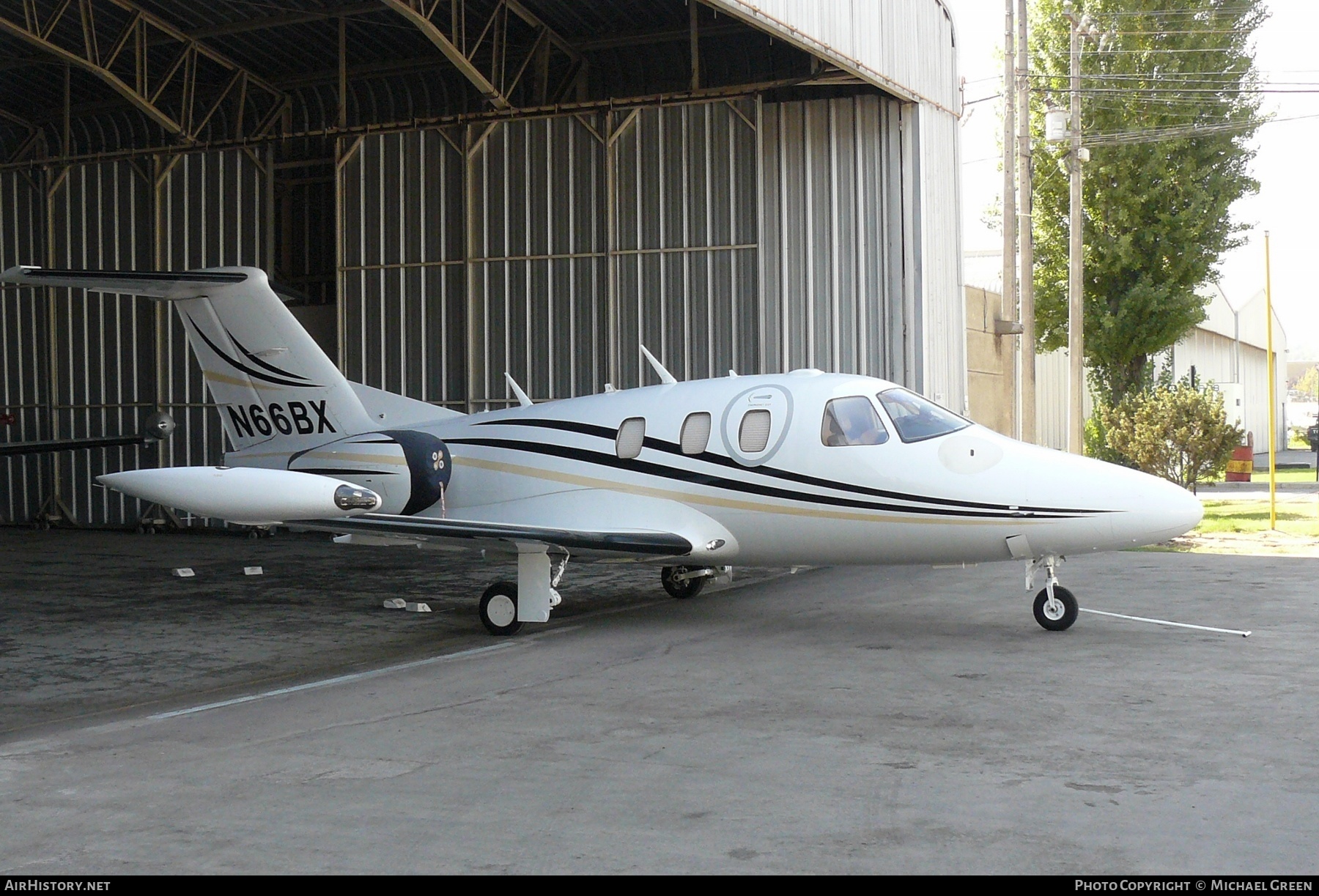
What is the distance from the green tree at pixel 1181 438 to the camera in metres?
25.9

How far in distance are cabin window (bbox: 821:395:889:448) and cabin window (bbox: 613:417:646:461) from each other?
6.78 ft

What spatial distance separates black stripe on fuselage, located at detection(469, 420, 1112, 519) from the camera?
37.4 feet

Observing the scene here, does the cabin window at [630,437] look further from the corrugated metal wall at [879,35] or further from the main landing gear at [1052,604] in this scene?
the corrugated metal wall at [879,35]

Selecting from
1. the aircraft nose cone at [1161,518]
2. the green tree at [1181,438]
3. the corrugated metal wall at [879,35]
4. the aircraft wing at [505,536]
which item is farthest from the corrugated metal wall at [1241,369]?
the aircraft wing at [505,536]

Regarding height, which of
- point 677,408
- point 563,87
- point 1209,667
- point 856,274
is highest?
point 563,87

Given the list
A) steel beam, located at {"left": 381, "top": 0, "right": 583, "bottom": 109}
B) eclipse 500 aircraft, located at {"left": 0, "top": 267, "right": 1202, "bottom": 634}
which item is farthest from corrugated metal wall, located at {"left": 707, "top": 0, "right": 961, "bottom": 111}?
steel beam, located at {"left": 381, "top": 0, "right": 583, "bottom": 109}

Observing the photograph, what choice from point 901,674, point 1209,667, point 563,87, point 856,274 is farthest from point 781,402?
point 563,87

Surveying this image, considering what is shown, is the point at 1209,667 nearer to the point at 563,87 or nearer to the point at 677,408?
the point at 677,408

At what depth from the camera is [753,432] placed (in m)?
12.8

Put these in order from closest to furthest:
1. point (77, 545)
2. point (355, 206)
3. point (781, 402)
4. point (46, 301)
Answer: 1. point (781, 402)
2. point (77, 545)
3. point (355, 206)
4. point (46, 301)

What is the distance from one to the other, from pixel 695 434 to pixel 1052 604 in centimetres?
395

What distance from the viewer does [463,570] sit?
62.7 feet

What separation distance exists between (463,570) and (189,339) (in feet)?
18.2

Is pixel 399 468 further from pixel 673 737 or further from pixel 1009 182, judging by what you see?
pixel 1009 182
